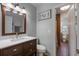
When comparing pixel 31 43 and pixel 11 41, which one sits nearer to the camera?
pixel 11 41

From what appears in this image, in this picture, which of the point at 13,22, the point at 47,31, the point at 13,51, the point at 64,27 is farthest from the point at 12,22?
the point at 64,27

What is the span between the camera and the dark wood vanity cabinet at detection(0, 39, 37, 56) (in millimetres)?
1405

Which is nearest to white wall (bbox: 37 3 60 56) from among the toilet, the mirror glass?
the toilet

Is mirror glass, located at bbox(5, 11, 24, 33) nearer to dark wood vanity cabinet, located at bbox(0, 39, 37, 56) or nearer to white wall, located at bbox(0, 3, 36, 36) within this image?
white wall, located at bbox(0, 3, 36, 36)

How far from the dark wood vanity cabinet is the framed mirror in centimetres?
21

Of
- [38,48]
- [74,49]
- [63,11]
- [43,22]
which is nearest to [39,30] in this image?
[43,22]

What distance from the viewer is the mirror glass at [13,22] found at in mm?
1525

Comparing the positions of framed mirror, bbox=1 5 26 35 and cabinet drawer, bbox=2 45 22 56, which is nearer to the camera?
cabinet drawer, bbox=2 45 22 56

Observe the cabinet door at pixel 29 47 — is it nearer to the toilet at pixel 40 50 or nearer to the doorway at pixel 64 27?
the toilet at pixel 40 50

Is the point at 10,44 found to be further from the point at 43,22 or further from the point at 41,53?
the point at 43,22

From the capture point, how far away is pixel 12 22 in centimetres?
158

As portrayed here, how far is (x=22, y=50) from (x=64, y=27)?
0.74 metres

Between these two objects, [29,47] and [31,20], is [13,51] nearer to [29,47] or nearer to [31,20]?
[29,47]

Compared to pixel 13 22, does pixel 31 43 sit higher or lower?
lower
